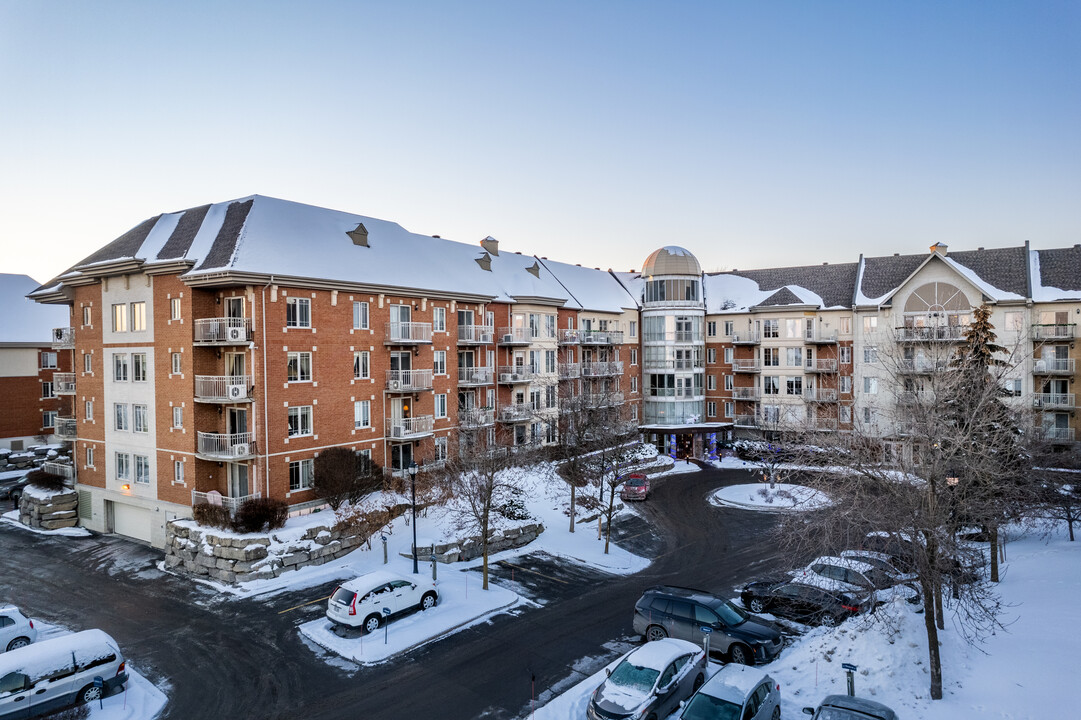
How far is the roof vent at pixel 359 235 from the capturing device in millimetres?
34675

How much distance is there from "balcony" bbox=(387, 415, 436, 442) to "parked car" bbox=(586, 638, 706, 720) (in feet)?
69.0

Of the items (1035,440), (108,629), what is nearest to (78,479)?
(108,629)

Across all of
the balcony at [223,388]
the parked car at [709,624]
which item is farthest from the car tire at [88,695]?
the parked car at [709,624]

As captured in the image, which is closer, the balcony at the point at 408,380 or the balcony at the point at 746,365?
the balcony at the point at 408,380

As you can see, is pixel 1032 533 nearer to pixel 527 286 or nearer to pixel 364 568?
pixel 364 568

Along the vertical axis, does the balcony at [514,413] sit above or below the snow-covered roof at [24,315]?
below

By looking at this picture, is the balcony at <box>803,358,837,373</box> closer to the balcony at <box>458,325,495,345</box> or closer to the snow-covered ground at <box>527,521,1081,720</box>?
the balcony at <box>458,325,495,345</box>

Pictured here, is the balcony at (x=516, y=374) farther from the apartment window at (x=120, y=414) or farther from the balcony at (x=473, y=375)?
the apartment window at (x=120, y=414)

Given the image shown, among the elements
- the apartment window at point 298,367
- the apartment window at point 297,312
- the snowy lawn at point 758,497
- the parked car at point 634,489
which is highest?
the apartment window at point 297,312

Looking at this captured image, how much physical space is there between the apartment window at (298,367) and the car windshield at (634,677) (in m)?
20.8

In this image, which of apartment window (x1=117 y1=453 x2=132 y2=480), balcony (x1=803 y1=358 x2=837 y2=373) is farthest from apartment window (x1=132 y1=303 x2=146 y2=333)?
balcony (x1=803 y1=358 x2=837 y2=373)

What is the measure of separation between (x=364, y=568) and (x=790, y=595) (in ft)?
53.4

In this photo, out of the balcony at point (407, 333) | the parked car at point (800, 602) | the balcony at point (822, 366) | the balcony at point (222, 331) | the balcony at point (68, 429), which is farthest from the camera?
the balcony at point (822, 366)

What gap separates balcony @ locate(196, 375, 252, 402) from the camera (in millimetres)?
27609
